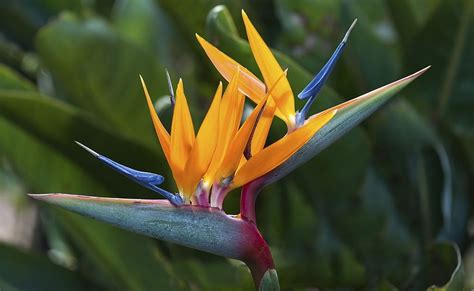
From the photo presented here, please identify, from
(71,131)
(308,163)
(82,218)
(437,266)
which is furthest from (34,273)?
(437,266)

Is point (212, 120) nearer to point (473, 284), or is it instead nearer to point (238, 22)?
point (238, 22)

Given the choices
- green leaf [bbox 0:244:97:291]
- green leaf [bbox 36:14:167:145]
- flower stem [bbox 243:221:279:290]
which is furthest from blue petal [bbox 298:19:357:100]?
green leaf [bbox 0:244:97:291]

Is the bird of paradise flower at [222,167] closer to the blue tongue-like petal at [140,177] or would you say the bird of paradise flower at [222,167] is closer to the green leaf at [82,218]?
the blue tongue-like petal at [140,177]

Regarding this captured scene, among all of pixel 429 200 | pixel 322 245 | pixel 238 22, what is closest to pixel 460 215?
pixel 429 200

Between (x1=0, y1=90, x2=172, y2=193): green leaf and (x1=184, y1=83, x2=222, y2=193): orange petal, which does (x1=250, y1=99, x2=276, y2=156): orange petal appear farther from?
(x1=0, y1=90, x2=172, y2=193): green leaf

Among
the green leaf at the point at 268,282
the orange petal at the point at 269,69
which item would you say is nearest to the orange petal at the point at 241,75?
the orange petal at the point at 269,69
